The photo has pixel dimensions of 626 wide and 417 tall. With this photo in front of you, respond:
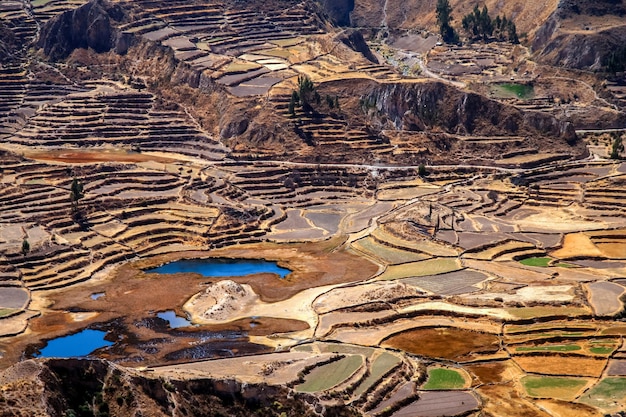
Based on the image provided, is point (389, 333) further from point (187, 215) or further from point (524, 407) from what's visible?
point (187, 215)

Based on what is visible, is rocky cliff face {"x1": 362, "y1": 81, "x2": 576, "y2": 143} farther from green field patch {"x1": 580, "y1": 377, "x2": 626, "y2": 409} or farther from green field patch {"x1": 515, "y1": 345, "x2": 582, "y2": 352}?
green field patch {"x1": 580, "y1": 377, "x2": 626, "y2": 409}

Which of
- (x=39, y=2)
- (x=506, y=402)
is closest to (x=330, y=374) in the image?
(x=506, y=402)

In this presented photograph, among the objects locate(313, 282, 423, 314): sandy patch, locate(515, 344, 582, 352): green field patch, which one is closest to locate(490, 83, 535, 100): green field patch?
locate(313, 282, 423, 314): sandy patch

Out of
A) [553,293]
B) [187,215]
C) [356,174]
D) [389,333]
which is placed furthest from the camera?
[356,174]

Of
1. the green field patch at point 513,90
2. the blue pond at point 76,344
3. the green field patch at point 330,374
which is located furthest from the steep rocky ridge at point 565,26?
the green field patch at point 330,374

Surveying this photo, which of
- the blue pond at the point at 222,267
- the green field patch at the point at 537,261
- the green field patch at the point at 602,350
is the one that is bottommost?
the blue pond at the point at 222,267

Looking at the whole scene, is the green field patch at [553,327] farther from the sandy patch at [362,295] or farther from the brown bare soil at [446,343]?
the sandy patch at [362,295]

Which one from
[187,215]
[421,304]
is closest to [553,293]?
[421,304]
